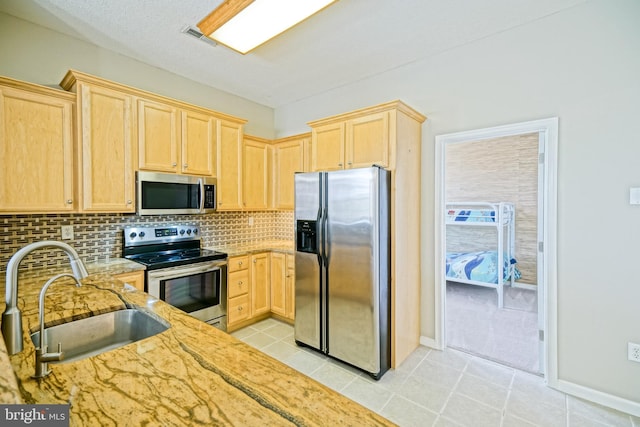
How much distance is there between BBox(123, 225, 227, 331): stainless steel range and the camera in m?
2.57

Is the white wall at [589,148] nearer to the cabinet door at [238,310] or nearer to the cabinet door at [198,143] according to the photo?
Answer: the cabinet door at [198,143]

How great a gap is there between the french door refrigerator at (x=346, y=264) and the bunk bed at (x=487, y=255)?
233 cm

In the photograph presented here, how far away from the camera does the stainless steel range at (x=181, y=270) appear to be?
2.57 meters

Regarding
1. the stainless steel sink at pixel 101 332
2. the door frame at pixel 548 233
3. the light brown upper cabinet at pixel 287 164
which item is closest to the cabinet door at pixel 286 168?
the light brown upper cabinet at pixel 287 164

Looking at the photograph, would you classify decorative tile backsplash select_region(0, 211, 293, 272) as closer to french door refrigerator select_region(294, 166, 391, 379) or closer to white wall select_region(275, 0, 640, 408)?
french door refrigerator select_region(294, 166, 391, 379)

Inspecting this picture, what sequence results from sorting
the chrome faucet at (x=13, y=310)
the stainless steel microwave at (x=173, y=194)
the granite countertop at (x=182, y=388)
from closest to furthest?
1. the granite countertop at (x=182, y=388)
2. the chrome faucet at (x=13, y=310)
3. the stainless steel microwave at (x=173, y=194)

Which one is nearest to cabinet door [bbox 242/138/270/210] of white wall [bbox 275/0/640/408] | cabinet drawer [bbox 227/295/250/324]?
cabinet drawer [bbox 227/295/250/324]

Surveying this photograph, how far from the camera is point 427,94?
2.90 m

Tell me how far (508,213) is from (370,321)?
376 cm

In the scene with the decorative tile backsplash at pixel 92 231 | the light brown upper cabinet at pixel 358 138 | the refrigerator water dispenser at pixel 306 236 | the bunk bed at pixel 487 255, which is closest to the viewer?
the decorative tile backsplash at pixel 92 231

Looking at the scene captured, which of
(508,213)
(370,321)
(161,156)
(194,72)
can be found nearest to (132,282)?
(161,156)

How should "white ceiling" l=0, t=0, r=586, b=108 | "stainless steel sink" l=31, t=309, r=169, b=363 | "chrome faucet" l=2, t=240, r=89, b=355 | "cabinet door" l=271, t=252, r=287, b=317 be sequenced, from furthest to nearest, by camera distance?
"cabinet door" l=271, t=252, r=287, b=317
"white ceiling" l=0, t=0, r=586, b=108
"stainless steel sink" l=31, t=309, r=169, b=363
"chrome faucet" l=2, t=240, r=89, b=355

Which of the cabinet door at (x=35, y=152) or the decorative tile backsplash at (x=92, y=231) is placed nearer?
the cabinet door at (x=35, y=152)

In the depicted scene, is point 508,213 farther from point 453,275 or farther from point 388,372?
point 388,372
